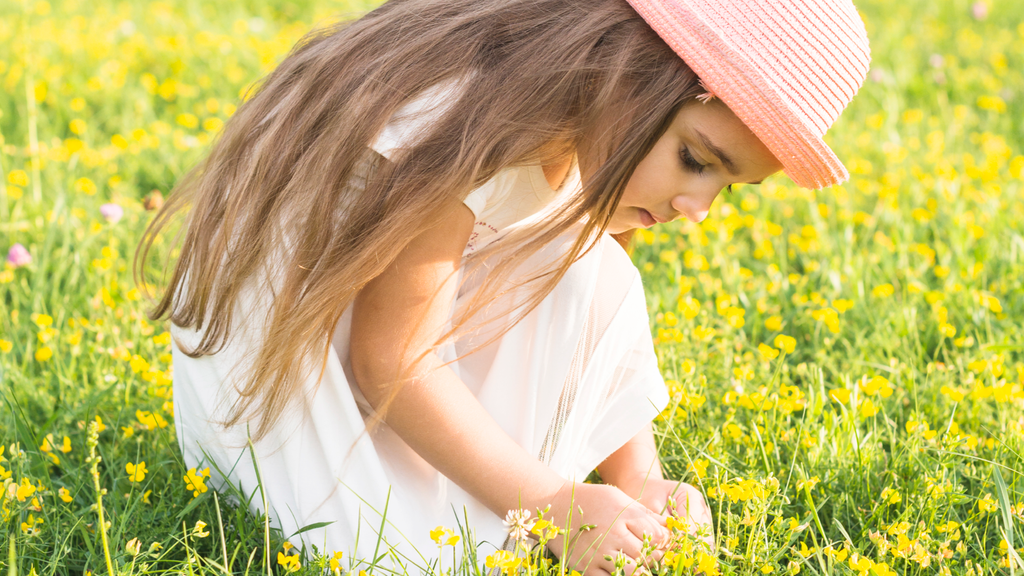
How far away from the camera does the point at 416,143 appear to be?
1183 millimetres

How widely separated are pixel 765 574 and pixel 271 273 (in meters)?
0.83

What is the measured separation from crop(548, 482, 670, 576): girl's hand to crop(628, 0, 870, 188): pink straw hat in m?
0.56

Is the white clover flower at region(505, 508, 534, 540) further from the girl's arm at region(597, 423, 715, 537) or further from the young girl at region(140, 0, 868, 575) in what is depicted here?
the girl's arm at region(597, 423, 715, 537)

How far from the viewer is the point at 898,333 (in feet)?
6.25

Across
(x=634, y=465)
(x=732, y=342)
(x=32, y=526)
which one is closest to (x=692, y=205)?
(x=634, y=465)

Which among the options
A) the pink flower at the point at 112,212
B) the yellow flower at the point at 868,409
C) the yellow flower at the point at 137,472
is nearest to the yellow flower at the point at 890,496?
the yellow flower at the point at 868,409

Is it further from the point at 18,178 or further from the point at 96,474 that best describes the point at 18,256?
the point at 96,474

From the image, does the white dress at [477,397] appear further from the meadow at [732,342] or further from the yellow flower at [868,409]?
the yellow flower at [868,409]

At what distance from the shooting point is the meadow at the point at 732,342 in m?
1.32

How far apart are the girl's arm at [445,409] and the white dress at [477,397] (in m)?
0.05

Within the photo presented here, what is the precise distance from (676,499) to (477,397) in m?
0.36

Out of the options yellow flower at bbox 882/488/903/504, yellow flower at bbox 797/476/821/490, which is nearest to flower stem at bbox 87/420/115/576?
yellow flower at bbox 797/476/821/490

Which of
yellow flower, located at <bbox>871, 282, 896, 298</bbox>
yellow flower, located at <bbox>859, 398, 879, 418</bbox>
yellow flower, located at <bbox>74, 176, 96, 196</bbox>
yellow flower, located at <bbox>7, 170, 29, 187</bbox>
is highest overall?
yellow flower, located at <bbox>7, 170, 29, 187</bbox>

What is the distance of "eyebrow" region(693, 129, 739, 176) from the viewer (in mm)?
1207
